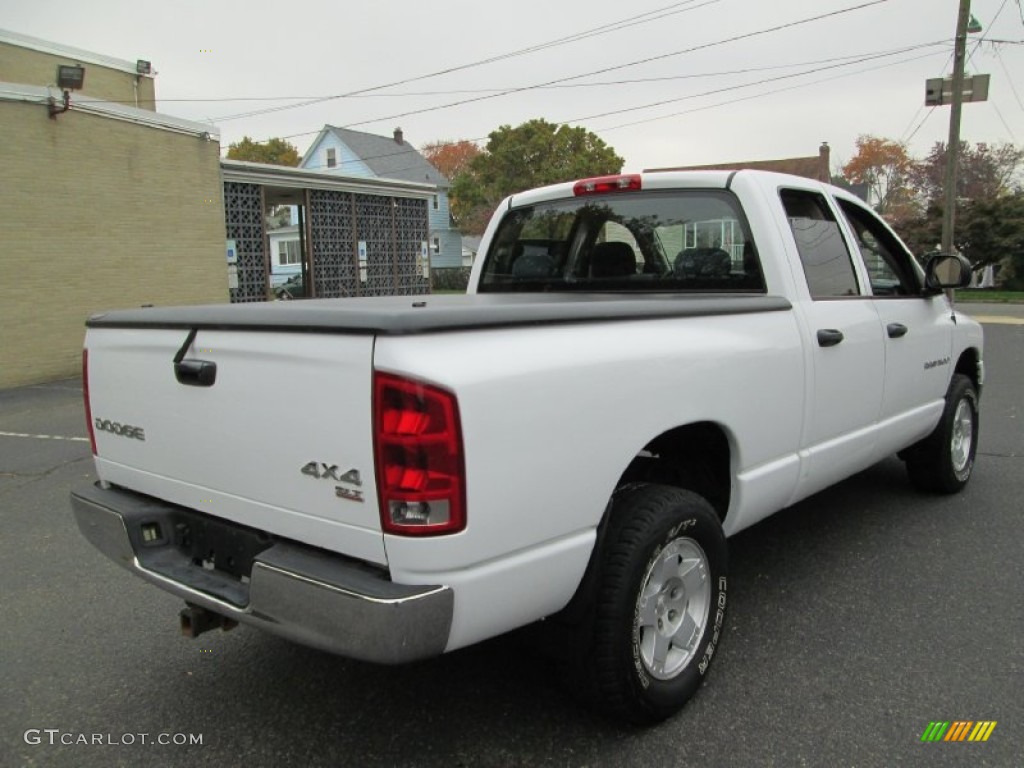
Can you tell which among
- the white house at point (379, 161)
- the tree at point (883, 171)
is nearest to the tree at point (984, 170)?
the tree at point (883, 171)

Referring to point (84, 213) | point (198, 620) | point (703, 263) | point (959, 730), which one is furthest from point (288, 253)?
point (959, 730)

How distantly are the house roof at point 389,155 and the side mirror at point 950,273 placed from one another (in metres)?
39.4

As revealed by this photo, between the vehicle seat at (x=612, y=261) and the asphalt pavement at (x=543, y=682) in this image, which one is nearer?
the asphalt pavement at (x=543, y=682)

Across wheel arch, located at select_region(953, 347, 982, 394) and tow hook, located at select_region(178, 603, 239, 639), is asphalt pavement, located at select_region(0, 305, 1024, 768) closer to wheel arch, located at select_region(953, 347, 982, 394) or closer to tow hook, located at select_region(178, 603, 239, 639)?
tow hook, located at select_region(178, 603, 239, 639)

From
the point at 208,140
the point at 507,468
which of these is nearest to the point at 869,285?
the point at 507,468

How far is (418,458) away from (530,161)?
4747 centimetres

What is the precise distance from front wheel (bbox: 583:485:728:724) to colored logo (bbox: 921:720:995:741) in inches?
28.9

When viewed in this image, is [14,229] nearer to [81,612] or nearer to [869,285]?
[81,612]

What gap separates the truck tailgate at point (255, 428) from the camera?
2.02 meters

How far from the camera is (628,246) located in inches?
158

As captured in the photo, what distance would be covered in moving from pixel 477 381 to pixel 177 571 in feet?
4.25

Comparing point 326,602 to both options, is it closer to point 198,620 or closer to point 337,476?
point 337,476

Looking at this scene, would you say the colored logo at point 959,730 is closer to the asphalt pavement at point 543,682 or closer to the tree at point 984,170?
the asphalt pavement at point 543,682

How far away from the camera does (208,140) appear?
15.5 metres
